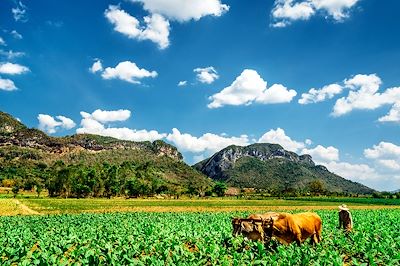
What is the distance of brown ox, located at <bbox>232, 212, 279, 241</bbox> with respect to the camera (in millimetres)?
17109

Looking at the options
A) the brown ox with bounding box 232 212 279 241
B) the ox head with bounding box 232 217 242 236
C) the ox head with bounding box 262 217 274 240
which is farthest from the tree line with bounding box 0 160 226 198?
the ox head with bounding box 262 217 274 240

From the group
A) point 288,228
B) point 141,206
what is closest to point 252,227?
point 288,228

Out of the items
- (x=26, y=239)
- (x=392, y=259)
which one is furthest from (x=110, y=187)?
(x=392, y=259)

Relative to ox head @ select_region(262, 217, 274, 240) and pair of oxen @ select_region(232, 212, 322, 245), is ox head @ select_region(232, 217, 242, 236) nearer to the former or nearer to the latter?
pair of oxen @ select_region(232, 212, 322, 245)

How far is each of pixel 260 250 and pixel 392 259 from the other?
4.95 metres

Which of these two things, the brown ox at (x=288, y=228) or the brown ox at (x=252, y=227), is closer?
the brown ox at (x=252, y=227)

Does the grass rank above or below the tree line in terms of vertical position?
below

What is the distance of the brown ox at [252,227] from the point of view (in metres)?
17.1

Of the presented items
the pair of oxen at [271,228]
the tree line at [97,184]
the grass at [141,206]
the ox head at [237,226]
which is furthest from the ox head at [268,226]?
the tree line at [97,184]

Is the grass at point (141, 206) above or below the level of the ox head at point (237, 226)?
below

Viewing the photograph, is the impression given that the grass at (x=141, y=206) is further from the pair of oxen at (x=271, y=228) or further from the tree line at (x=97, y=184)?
the pair of oxen at (x=271, y=228)

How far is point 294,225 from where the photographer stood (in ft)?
58.1

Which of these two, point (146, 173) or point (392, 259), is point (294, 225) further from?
point (146, 173)

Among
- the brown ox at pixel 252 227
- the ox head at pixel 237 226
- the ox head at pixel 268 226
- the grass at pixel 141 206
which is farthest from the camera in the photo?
the grass at pixel 141 206
